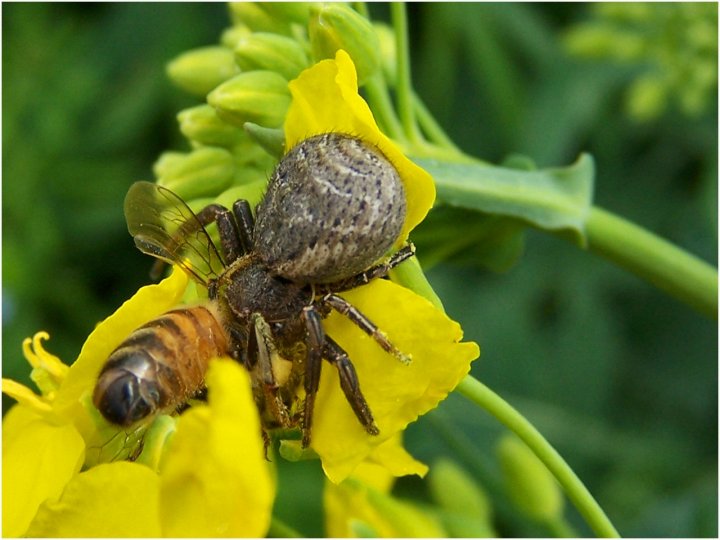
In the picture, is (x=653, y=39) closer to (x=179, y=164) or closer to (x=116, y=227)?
(x=179, y=164)

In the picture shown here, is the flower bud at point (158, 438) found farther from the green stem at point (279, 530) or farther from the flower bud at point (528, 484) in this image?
the flower bud at point (528, 484)

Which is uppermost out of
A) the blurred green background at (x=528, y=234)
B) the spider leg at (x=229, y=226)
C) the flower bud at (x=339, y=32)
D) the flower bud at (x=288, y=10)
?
the flower bud at (x=339, y=32)

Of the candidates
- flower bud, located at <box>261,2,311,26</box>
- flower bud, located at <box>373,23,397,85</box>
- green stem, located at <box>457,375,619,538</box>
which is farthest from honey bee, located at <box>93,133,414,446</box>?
flower bud, located at <box>373,23,397,85</box>

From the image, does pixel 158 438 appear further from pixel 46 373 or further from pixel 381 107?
pixel 381 107

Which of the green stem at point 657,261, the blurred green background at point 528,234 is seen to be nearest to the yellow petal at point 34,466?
the green stem at point 657,261

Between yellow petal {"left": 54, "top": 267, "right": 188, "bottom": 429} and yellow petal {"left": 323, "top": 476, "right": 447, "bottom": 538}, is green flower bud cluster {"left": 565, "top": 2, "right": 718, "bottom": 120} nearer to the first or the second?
yellow petal {"left": 323, "top": 476, "right": 447, "bottom": 538}

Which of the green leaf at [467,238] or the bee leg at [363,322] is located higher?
the bee leg at [363,322]
